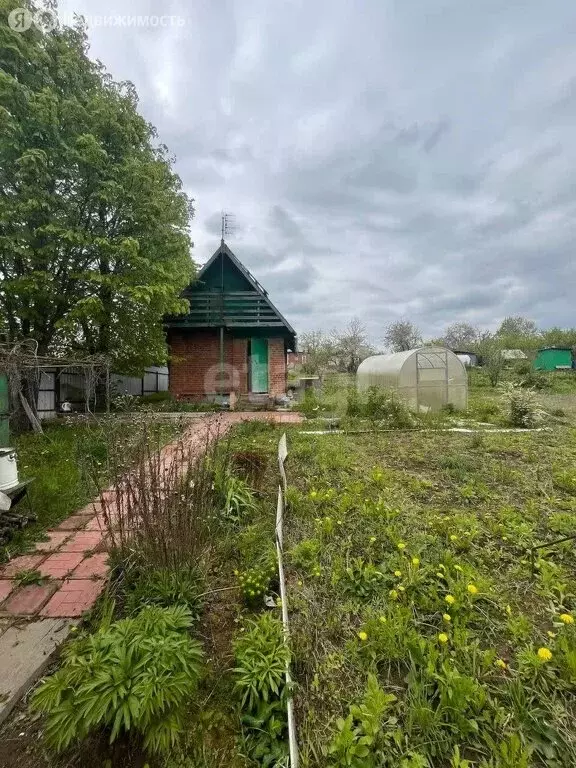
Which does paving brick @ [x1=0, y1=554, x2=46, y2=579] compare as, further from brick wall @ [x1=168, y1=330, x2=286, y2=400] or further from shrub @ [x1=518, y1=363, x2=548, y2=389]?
shrub @ [x1=518, y1=363, x2=548, y2=389]

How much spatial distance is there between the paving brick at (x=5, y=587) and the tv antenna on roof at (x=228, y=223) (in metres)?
12.2

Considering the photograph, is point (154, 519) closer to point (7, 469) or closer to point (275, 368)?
point (7, 469)

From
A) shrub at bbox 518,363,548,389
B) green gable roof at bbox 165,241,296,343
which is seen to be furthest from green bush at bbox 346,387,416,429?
shrub at bbox 518,363,548,389

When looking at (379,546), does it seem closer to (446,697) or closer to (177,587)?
(446,697)

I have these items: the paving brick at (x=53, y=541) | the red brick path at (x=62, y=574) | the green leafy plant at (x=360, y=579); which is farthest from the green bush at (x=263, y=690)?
the paving brick at (x=53, y=541)

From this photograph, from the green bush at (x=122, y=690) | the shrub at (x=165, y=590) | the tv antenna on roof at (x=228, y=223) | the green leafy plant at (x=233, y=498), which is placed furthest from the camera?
the tv antenna on roof at (x=228, y=223)

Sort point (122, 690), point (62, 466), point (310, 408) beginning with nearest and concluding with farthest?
point (122, 690), point (62, 466), point (310, 408)

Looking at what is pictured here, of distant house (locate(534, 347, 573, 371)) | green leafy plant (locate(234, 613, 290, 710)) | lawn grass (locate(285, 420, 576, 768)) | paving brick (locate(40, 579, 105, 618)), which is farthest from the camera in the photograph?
distant house (locate(534, 347, 573, 371))

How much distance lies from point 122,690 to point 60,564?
2119 mm

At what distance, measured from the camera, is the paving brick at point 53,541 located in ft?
10.6

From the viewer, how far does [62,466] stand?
527cm

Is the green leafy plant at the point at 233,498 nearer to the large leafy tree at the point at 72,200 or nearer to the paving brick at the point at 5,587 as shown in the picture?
the paving brick at the point at 5,587

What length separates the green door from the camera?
42.7 ft

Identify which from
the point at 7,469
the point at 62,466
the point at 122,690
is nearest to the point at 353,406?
the point at 62,466
